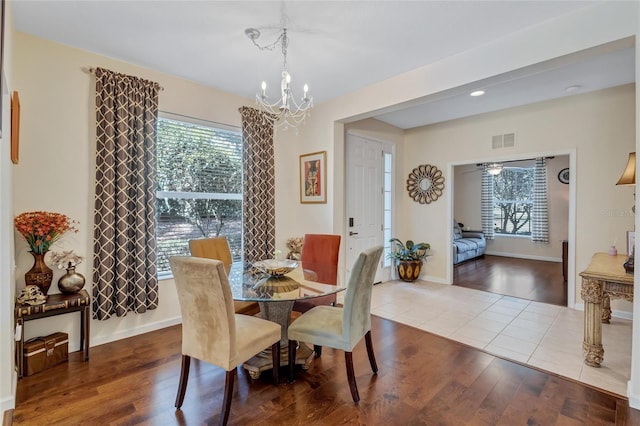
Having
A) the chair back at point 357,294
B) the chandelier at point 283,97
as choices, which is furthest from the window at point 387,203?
the chair back at point 357,294

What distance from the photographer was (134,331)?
10.1 feet

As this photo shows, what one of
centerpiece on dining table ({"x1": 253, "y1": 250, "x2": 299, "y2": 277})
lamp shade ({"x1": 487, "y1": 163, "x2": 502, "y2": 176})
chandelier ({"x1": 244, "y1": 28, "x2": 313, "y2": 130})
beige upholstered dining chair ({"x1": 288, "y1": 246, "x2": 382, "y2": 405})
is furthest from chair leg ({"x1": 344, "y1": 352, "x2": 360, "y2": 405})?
lamp shade ({"x1": 487, "y1": 163, "x2": 502, "y2": 176})

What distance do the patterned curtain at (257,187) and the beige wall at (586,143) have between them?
3125 mm

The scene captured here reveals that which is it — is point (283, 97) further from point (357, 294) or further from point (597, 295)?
point (597, 295)

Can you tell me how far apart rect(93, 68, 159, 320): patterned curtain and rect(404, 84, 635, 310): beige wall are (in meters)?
4.46

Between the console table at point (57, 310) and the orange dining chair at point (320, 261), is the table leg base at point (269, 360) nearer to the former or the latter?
the orange dining chair at point (320, 261)

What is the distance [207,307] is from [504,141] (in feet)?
15.2

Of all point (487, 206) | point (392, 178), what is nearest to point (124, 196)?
point (392, 178)

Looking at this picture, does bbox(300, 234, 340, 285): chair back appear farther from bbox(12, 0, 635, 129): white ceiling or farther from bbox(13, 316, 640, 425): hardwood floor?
bbox(12, 0, 635, 129): white ceiling

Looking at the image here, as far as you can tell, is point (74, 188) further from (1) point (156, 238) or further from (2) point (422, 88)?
(2) point (422, 88)

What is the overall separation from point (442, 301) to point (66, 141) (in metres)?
4.55

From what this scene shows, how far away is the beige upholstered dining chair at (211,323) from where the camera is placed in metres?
1.77

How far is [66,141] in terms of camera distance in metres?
2.70

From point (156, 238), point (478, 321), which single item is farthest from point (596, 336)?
point (156, 238)
